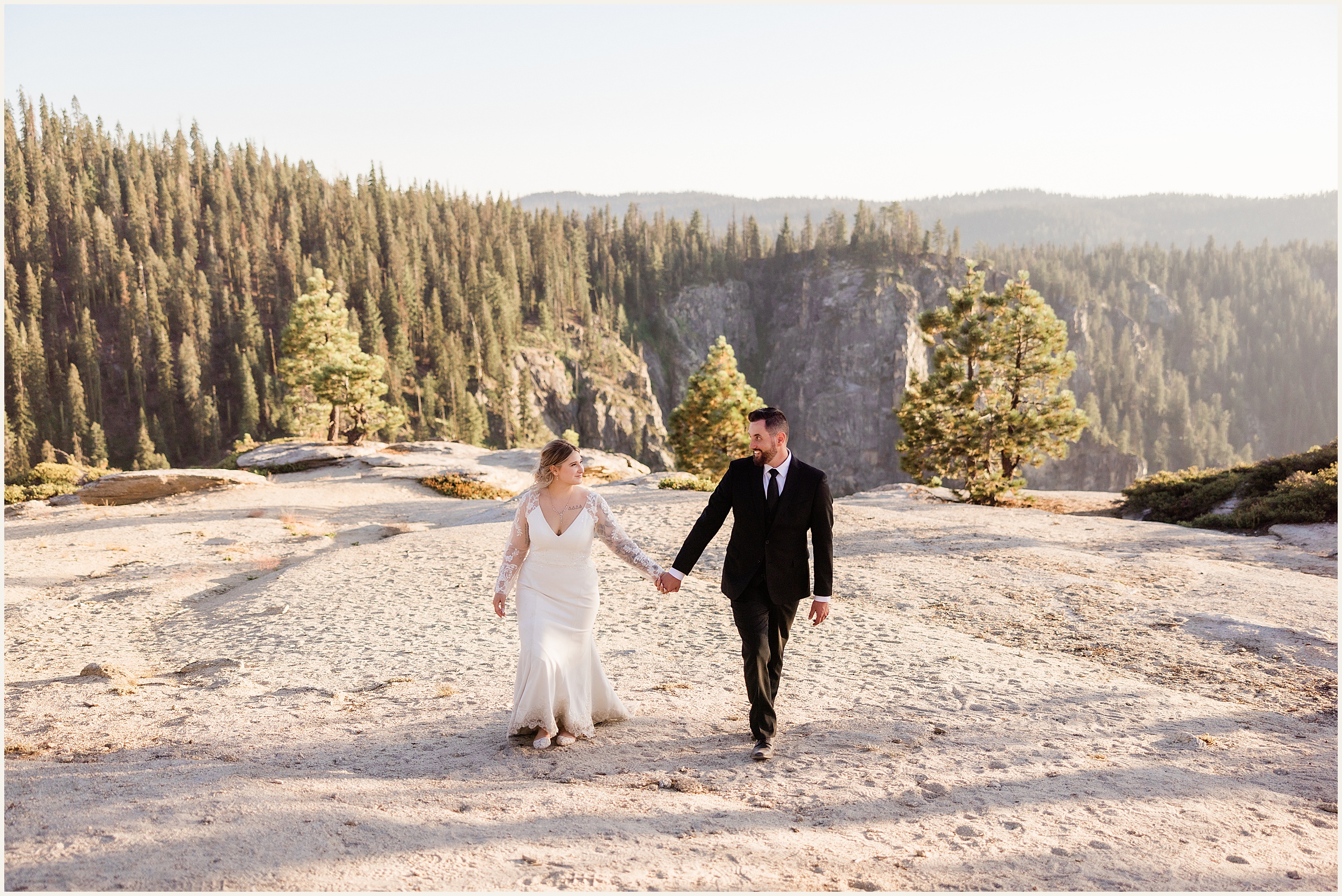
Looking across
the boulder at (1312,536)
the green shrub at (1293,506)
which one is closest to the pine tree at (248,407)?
the green shrub at (1293,506)

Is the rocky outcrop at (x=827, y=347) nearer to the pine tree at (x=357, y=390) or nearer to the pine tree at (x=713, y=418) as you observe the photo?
the pine tree at (x=713, y=418)

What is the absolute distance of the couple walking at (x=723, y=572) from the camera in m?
5.70

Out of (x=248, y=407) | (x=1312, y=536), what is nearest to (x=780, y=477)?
(x=1312, y=536)

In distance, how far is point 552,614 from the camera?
19.0ft

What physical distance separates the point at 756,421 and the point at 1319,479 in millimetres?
18154

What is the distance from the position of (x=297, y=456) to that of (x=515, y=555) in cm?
2763

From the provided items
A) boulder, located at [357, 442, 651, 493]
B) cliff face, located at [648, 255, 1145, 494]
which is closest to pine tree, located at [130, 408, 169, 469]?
boulder, located at [357, 442, 651, 493]

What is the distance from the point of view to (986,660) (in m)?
8.32

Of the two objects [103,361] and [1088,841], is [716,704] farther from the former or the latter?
[103,361]

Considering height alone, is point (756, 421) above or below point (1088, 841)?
above

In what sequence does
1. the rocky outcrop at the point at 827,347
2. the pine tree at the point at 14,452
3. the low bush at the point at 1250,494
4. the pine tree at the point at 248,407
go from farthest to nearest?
the rocky outcrop at the point at 827,347 → the pine tree at the point at 248,407 → the pine tree at the point at 14,452 → the low bush at the point at 1250,494

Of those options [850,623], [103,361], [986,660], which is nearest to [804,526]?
[986,660]

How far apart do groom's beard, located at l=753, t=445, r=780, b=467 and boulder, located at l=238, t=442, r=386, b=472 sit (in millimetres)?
27295

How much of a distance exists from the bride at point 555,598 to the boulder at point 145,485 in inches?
797
